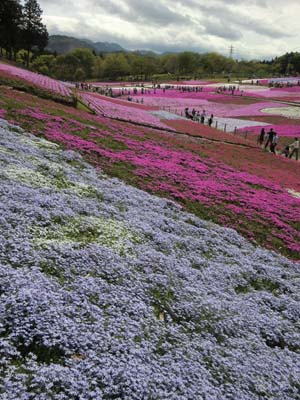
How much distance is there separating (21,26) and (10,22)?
11.3 m

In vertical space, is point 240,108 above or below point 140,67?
below

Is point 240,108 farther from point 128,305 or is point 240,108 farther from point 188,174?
point 128,305

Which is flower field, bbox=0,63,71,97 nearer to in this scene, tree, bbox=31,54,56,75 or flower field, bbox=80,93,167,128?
flower field, bbox=80,93,167,128

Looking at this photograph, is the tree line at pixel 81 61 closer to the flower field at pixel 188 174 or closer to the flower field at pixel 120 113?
the flower field at pixel 120 113

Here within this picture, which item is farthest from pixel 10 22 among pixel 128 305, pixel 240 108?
pixel 128 305

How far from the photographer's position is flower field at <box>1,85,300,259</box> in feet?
55.7

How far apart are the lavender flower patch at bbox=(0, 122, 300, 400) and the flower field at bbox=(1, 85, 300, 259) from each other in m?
3.25

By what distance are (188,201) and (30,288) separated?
1137cm

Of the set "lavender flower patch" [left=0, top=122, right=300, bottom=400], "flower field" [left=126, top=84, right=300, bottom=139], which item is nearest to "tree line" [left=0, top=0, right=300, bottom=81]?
"flower field" [left=126, top=84, right=300, bottom=139]

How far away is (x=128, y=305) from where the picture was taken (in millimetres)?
7570

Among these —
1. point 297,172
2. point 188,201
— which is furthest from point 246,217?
point 297,172

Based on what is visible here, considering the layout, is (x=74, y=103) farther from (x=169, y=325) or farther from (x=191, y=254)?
(x=169, y=325)

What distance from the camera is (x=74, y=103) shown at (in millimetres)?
35281

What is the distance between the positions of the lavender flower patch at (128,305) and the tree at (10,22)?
87.1 meters
